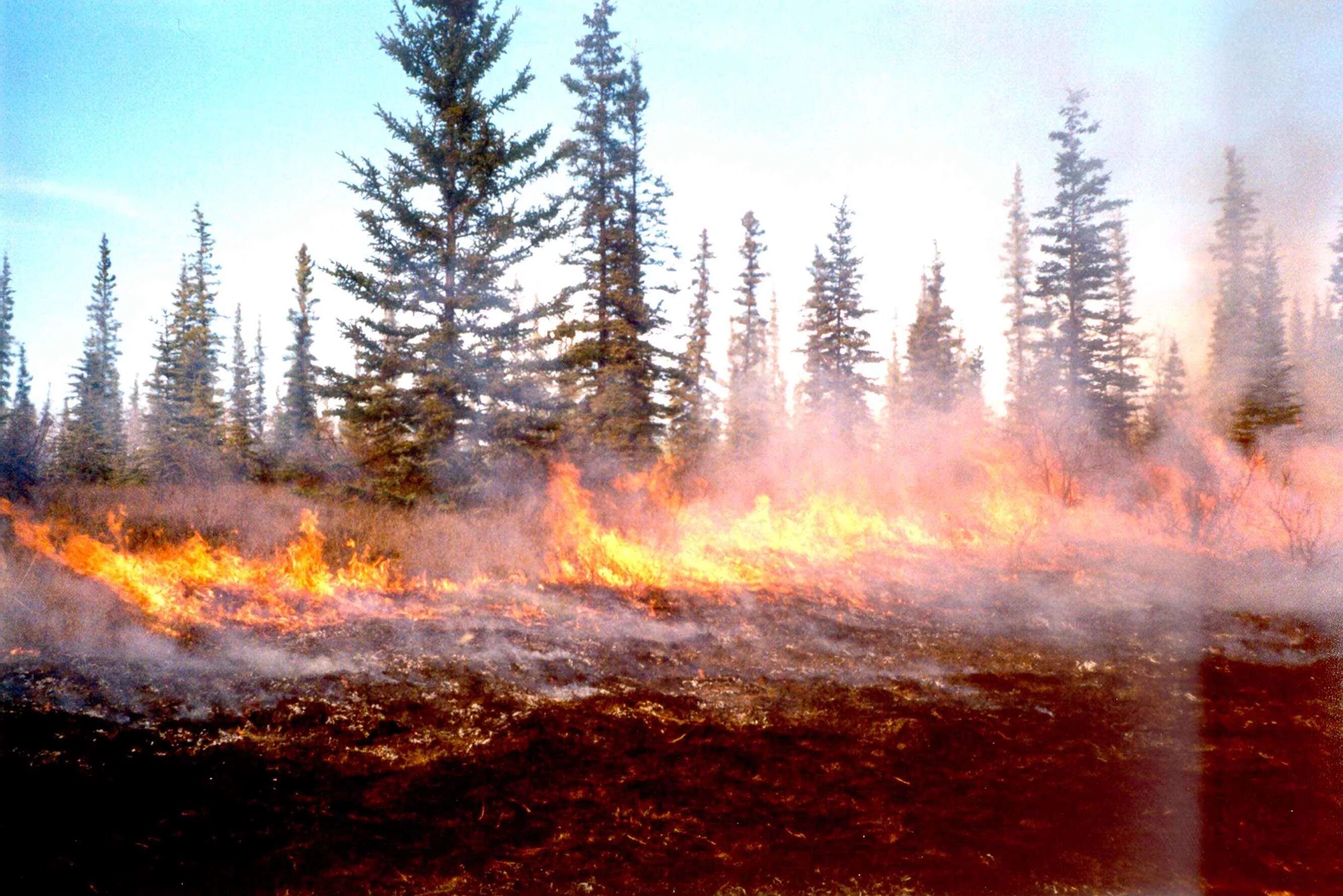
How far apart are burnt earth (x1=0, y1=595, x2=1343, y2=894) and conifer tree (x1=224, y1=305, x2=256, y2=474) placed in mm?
16744

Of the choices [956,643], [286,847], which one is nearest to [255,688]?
[286,847]

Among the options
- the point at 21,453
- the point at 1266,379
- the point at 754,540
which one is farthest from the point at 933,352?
the point at 21,453

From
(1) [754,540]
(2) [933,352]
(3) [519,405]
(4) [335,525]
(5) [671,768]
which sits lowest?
(5) [671,768]

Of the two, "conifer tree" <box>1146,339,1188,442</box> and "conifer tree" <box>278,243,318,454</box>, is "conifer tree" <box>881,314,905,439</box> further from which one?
"conifer tree" <box>278,243,318,454</box>

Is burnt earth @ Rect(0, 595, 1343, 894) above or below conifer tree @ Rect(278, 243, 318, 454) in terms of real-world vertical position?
below

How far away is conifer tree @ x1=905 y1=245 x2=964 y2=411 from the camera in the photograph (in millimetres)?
30062

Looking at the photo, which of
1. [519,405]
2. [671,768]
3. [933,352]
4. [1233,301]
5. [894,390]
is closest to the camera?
[671,768]

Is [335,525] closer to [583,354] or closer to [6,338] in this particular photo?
[583,354]

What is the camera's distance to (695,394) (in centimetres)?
2352

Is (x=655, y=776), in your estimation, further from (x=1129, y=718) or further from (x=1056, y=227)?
(x=1056, y=227)

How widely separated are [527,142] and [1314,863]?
15.0 m

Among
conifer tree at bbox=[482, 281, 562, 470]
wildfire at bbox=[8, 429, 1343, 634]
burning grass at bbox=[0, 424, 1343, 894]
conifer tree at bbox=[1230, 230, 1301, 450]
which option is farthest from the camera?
conifer tree at bbox=[1230, 230, 1301, 450]

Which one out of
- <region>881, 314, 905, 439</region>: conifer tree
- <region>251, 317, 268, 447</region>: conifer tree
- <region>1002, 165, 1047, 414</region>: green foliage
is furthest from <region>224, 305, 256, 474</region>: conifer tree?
<region>1002, 165, 1047, 414</region>: green foliage

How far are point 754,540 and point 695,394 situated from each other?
12.2 metres
